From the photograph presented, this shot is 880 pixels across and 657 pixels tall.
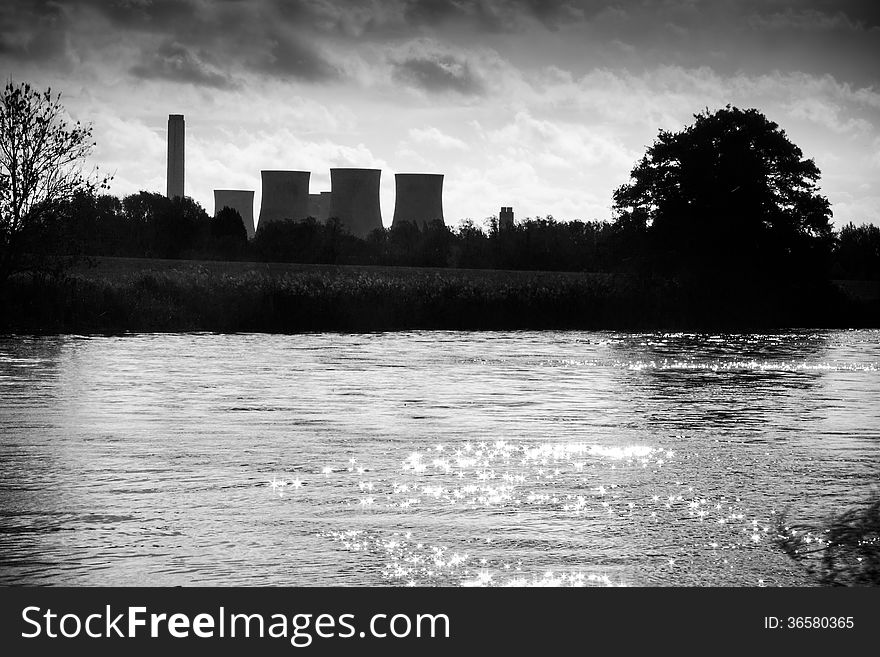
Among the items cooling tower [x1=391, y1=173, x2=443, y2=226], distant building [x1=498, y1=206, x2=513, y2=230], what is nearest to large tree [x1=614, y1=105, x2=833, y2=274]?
distant building [x1=498, y1=206, x2=513, y2=230]

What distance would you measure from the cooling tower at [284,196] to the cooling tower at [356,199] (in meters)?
3.83

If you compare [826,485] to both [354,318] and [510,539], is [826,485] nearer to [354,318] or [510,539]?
[510,539]

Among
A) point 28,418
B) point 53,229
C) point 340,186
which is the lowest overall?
point 28,418

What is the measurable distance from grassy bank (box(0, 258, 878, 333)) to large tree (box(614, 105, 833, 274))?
1425mm

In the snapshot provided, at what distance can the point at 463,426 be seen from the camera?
1530 cm

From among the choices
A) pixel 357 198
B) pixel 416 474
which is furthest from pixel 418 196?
pixel 416 474

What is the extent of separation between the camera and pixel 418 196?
114500 mm

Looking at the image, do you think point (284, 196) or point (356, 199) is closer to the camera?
point (356, 199)

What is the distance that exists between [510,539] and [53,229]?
32670 millimetres

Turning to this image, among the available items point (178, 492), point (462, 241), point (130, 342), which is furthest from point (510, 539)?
point (462, 241)

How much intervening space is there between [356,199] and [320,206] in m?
51.7

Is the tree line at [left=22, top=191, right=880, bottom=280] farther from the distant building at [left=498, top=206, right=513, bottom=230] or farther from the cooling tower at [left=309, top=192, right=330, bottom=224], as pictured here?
the cooling tower at [left=309, top=192, right=330, bottom=224]

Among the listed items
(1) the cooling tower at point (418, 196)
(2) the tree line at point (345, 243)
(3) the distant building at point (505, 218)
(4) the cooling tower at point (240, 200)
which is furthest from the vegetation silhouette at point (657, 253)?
(4) the cooling tower at point (240, 200)

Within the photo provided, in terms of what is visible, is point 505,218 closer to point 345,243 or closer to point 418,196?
point 418,196
